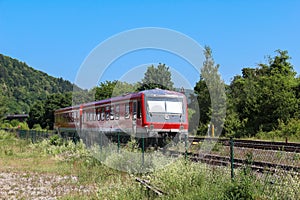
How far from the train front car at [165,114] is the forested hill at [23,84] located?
12275 centimetres

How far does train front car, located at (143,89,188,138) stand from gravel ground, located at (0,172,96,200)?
559cm

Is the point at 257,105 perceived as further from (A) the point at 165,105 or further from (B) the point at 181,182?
(B) the point at 181,182

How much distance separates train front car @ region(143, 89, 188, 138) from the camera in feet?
55.1

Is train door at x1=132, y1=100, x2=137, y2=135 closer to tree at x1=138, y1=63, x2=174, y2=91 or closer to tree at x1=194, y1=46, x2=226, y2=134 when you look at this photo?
tree at x1=138, y1=63, x2=174, y2=91

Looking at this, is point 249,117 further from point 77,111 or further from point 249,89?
point 77,111

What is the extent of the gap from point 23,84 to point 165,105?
15675 centimetres

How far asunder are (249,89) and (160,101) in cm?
1567

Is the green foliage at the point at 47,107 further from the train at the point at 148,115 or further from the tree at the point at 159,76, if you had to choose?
the train at the point at 148,115

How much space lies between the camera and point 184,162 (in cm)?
917

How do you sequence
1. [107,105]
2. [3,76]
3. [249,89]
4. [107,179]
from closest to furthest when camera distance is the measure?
[107,179] → [107,105] → [249,89] → [3,76]

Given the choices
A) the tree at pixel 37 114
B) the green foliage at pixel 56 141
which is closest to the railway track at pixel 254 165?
the green foliage at pixel 56 141

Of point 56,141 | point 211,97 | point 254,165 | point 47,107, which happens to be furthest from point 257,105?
point 47,107

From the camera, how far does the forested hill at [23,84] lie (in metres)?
143

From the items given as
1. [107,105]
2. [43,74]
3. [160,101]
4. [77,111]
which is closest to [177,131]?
[160,101]
